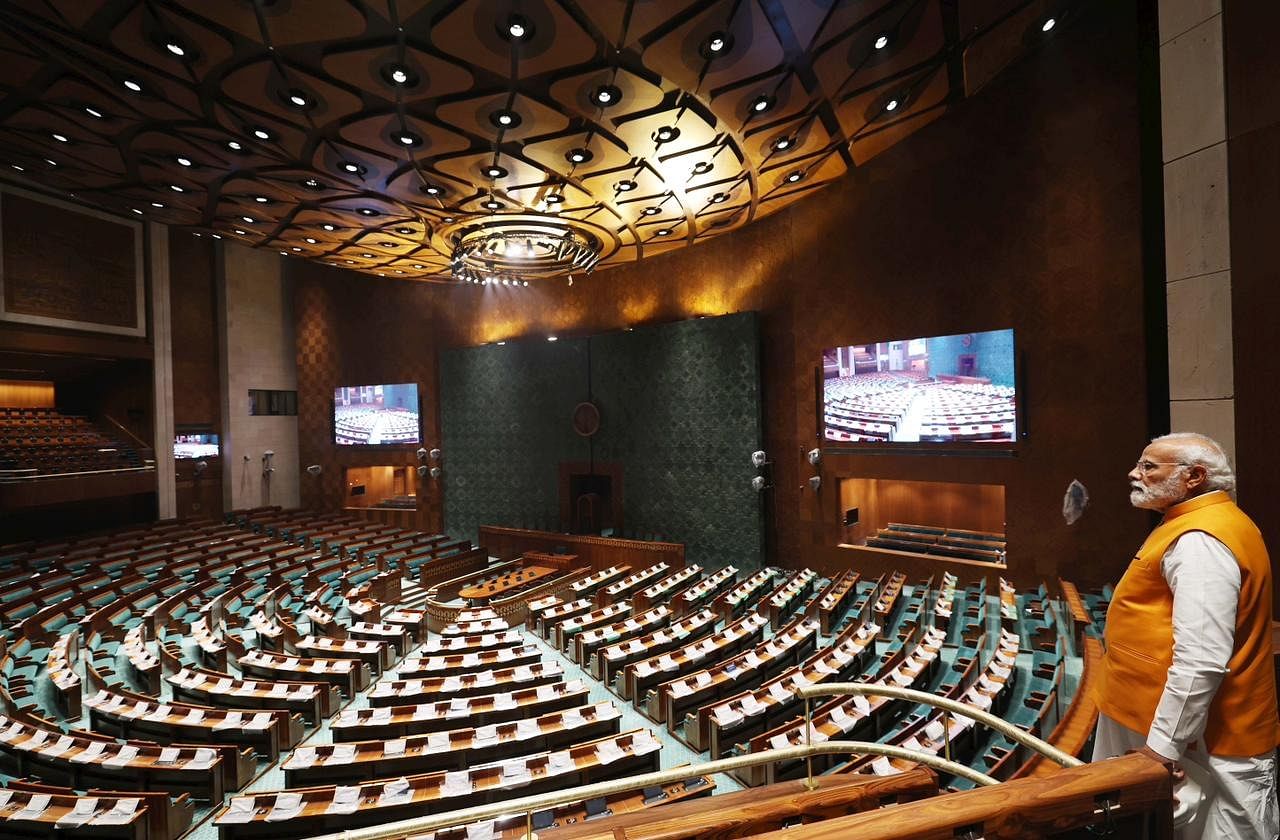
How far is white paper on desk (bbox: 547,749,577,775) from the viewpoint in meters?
4.27

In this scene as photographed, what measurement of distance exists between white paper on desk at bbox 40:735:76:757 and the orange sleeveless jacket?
718cm

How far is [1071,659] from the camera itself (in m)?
6.39

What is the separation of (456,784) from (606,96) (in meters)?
7.76

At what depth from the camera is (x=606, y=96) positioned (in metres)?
7.43

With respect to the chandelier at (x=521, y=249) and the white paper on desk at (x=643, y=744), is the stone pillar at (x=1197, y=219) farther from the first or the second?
the chandelier at (x=521, y=249)

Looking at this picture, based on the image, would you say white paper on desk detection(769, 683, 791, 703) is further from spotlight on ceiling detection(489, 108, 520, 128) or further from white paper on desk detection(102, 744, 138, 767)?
spotlight on ceiling detection(489, 108, 520, 128)

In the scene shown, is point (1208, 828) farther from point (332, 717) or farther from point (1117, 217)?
point (1117, 217)

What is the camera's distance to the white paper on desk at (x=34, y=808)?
3803mm

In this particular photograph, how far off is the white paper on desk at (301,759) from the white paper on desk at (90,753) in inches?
63.5

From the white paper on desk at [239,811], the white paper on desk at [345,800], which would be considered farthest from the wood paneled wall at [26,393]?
the white paper on desk at [345,800]

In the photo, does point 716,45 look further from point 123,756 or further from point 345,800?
point 123,756

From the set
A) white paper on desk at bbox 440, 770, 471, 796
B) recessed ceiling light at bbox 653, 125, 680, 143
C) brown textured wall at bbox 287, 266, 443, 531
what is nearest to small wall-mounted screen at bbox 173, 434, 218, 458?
brown textured wall at bbox 287, 266, 443, 531

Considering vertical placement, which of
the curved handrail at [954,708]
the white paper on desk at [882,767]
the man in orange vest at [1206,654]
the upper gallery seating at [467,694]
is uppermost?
the man in orange vest at [1206,654]

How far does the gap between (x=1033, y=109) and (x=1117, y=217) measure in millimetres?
2133
